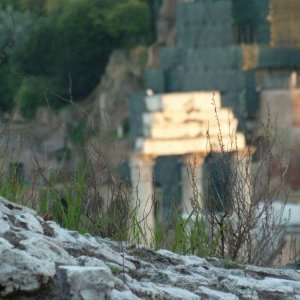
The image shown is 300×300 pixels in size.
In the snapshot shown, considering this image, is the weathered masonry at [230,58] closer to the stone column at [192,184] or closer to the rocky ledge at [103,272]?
the stone column at [192,184]

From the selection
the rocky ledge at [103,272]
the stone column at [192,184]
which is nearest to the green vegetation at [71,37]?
the stone column at [192,184]

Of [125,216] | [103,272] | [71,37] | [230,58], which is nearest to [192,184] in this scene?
[125,216]

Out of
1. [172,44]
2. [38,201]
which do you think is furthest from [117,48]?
[38,201]

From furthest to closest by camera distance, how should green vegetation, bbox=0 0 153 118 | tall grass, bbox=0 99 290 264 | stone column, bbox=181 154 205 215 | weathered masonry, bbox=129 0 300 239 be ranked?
green vegetation, bbox=0 0 153 118 < weathered masonry, bbox=129 0 300 239 < stone column, bbox=181 154 205 215 < tall grass, bbox=0 99 290 264

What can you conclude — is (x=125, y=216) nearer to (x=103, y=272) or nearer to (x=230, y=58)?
(x=103, y=272)

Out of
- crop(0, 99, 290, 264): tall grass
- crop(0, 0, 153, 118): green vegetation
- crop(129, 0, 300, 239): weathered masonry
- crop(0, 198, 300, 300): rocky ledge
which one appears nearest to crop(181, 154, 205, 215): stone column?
crop(0, 99, 290, 264): tall grass

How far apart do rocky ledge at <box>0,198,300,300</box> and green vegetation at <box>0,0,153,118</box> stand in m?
52.6

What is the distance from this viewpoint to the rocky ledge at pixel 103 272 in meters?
3.79

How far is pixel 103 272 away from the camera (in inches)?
151

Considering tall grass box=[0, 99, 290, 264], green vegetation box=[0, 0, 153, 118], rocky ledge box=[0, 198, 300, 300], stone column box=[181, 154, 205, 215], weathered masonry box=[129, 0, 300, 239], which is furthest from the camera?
green vegetation box=[0, 0, 153, 118]

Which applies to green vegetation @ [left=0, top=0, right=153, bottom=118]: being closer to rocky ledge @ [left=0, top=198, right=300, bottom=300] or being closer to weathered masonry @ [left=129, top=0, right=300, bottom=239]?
weathered masonry @ [left=129, top=0, right=300, bottom=239]

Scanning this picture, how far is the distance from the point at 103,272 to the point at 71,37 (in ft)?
190

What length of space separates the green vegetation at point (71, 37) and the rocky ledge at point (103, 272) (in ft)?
173

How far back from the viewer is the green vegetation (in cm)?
5866
